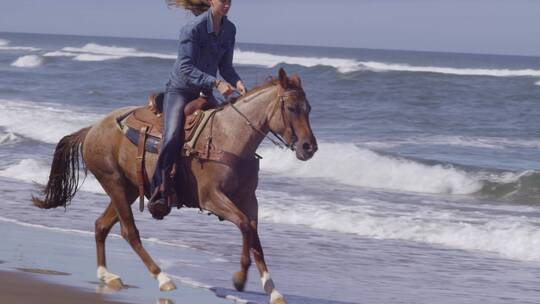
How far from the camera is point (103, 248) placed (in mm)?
8281

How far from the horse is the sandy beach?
0.18m

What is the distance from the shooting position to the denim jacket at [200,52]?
754 cm

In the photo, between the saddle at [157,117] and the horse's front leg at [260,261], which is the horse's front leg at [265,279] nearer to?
the horse's front leg at [260,261]

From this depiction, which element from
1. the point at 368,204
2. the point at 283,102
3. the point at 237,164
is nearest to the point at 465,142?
the point at 368,204

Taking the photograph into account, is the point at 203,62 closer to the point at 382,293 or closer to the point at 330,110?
the point at 382,293

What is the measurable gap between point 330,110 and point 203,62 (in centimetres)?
2367

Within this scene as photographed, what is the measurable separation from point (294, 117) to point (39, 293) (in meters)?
2.09

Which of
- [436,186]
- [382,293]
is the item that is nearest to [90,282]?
[382,293]

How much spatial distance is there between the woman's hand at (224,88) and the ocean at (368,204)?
1467 mm

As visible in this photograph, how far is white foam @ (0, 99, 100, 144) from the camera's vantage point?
22.3 metres

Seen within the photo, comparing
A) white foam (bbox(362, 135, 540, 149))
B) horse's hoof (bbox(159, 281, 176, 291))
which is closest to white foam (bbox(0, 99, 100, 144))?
white foam (bbox(362, 135, 540, 149))

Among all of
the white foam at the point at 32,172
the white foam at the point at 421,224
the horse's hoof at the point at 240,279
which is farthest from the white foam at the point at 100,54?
the horse's hoof at the point at 240,279

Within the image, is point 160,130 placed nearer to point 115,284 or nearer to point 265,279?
point 115,284

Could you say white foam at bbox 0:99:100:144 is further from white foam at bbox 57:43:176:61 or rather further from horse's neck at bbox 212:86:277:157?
white foam at bbox 57:43:176:61
